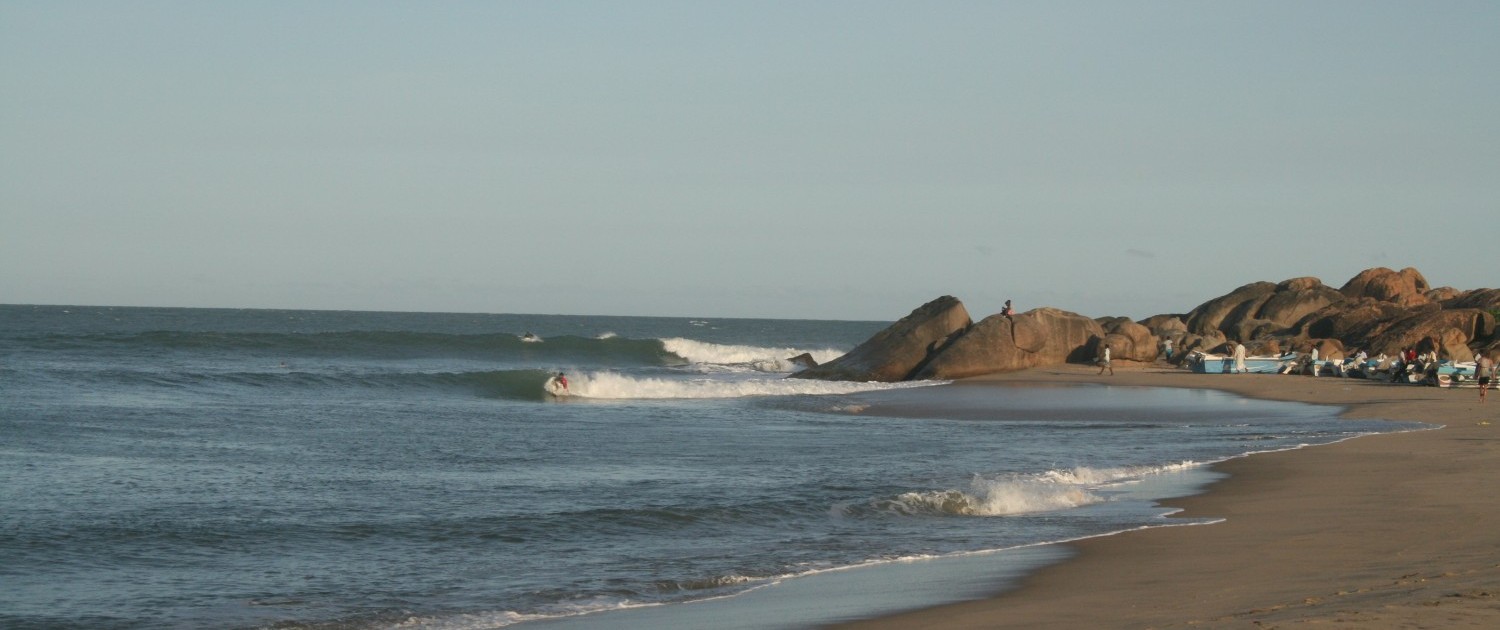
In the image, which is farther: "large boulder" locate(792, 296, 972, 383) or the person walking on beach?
"large boulder" locate(792, 296, 972, 383)

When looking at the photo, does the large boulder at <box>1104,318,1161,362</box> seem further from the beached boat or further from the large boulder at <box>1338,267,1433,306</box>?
the large boulder at <box>1338,267,1433,306</box>

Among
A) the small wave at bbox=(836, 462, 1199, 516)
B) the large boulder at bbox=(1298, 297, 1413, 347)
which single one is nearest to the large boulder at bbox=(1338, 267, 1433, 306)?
the large boulder at bbox=(1298, 297, 1413, 347)

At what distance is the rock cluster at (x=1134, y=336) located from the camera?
39781 millimetres

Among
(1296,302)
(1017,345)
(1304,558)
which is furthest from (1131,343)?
(1304,558)

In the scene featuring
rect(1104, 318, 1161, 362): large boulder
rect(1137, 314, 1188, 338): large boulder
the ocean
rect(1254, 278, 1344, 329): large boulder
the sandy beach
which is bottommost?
the ocean

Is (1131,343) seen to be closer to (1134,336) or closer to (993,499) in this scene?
(1134,336)

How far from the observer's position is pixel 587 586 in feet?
35.1

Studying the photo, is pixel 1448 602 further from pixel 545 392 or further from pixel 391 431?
pixel 545 392

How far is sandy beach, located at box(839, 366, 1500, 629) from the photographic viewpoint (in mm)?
7969

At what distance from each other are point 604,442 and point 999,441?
6.71 metres

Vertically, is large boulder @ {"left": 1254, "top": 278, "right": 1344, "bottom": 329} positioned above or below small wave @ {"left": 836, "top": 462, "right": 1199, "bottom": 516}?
above

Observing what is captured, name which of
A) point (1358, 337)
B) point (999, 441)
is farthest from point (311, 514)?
point (1358, 337)

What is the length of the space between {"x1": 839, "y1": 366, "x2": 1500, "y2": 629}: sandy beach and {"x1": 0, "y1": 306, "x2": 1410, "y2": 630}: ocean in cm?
70

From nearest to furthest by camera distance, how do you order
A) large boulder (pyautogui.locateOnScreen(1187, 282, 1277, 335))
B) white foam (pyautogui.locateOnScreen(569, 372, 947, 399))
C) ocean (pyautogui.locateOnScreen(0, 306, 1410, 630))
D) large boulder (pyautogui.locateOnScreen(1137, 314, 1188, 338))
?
ocean (pyautogui.locateOnScreen(0, 306, 1410, 630)) → white foam (pyautogui.locateOnScreen(569, 372, 947, 399)) → large boulder (pyautogui.locateOnScreen(1137, 314, 1188, 338)) → large boulder (pyautogui.locateOnScreen(1187, 282, 1277, 335))
